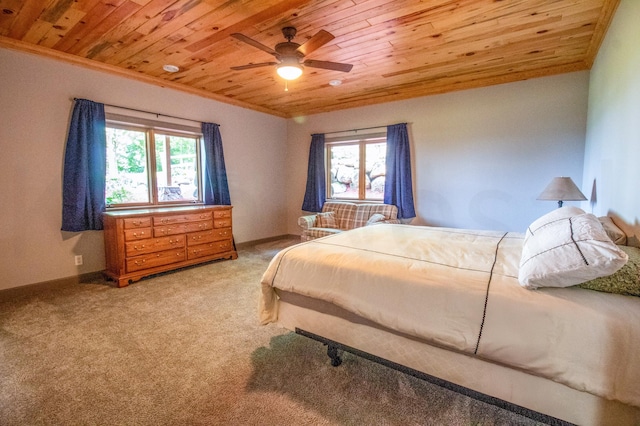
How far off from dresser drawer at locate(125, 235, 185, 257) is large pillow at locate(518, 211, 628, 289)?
3844 millimetres

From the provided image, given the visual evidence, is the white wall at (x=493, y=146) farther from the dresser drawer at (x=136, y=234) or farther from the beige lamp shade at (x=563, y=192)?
the dresser drawer at (x=136, y=234)

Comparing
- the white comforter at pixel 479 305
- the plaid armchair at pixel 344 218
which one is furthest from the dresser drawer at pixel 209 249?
the white comforter at pixel 479 305

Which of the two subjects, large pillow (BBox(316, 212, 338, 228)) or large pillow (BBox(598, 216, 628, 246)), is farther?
large pillow (BBox(316, 212, 338, 228))

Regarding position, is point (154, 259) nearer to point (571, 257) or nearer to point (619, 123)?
point (571, 257)

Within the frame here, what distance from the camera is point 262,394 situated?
5.78 ft

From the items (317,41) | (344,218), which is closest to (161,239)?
(344,218)

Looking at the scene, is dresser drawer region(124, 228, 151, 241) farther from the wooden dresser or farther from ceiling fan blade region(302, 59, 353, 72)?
ceiling fan blade region(302, 59, 353, 72)

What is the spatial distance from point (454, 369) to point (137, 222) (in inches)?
142

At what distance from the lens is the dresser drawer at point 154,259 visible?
361 centimetres

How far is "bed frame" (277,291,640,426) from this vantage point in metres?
1.25

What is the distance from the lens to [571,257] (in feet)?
4.15

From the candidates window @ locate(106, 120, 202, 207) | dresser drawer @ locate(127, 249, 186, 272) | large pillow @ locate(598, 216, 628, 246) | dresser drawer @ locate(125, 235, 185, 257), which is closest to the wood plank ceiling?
window @ locate(106, 120, 202, 207)

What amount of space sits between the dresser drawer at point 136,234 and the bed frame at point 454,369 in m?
2.44

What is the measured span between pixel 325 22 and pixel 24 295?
4.18m
